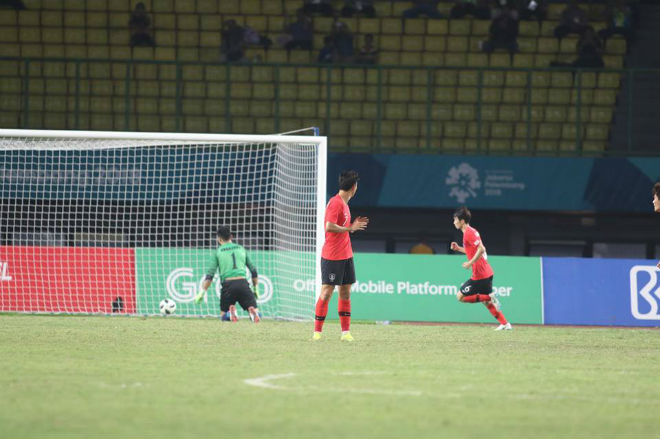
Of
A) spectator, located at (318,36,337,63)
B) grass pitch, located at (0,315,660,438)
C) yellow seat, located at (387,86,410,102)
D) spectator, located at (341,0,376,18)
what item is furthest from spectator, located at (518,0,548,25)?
grass pitch, located at (0,315,660,438)

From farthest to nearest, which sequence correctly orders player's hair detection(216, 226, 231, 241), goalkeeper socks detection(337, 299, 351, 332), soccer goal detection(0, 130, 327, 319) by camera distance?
1. soccer goal detection(0, 130, 327, 319)
2. player's hair detection(216, 226, 231, 241)
3. goalkeeper socks detection(337, 299, 351, 332)

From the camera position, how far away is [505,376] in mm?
9195

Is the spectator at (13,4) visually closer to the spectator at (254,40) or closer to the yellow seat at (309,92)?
the spectator at (254,40)

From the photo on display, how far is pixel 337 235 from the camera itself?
42.9ft

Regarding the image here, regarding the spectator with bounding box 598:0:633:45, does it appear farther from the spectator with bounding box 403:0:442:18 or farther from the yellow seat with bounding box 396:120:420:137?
the yellow seat with bounding box 396:120:420:137

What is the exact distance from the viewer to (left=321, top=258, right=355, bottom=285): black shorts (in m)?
12.9

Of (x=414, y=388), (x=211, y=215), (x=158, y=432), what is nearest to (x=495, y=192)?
(x=211, y=215)

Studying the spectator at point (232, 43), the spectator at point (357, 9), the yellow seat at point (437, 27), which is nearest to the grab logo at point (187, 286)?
the spectator at point (232, 43)

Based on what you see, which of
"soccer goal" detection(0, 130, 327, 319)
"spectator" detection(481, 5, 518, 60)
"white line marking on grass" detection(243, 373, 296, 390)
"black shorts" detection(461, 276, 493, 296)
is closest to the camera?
"white line marking on grass" detection(243, 373, 296, 390)

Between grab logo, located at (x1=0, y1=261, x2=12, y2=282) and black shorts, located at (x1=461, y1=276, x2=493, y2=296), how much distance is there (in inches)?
335

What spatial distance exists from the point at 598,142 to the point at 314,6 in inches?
304

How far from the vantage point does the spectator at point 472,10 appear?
26688 mm

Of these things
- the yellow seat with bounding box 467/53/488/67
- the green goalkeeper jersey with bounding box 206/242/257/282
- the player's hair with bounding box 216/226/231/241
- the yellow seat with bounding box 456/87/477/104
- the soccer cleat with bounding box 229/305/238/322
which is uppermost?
the yellow seat with bounding box 467/53/488/67

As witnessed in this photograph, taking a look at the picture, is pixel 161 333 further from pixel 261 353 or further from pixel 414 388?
pixel 414 388
